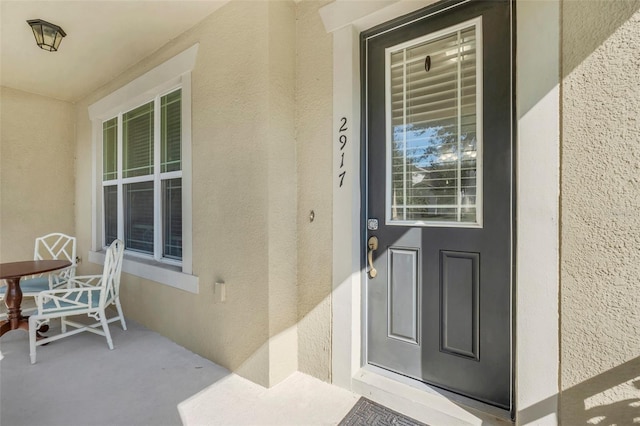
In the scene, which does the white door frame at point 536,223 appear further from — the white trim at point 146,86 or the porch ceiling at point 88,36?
the white trim at point 146,86

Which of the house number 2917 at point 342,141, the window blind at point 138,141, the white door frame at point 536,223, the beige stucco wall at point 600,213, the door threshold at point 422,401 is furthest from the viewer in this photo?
the window blind at point 138,141

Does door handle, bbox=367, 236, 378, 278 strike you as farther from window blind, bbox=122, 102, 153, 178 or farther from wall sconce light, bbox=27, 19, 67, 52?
wall sconce light, bbox=27, 19, 67, 52

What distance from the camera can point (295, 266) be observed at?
2152 millimetres

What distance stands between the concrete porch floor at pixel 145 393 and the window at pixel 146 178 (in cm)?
99

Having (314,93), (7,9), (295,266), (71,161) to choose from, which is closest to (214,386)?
(295,266)

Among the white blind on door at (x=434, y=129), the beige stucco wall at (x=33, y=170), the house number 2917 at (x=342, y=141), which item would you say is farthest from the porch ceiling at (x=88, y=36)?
the white blind on door at (x=434, y=129)

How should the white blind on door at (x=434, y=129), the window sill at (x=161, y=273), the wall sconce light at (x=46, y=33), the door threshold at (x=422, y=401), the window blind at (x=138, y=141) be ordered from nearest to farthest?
the door threshold at (x=422, y=401) → the white blind on door at (x=434, y=129) → the wall sconce light at (x=46, y=33) → the window sill at (x=161, y=273) → the window blind at (x=138, y=141)

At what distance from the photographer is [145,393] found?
1.92m

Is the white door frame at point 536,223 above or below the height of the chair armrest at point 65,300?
above

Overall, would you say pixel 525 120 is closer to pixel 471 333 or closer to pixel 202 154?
pixel 471 333

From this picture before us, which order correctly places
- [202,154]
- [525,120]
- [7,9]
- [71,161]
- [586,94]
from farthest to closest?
1. [71,161]
2. [202,154]
3. [7,9]
4. [525,120]
5. [586,94]

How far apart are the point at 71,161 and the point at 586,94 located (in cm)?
556

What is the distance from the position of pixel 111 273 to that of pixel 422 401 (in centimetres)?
274

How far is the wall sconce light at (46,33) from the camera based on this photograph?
235cm
